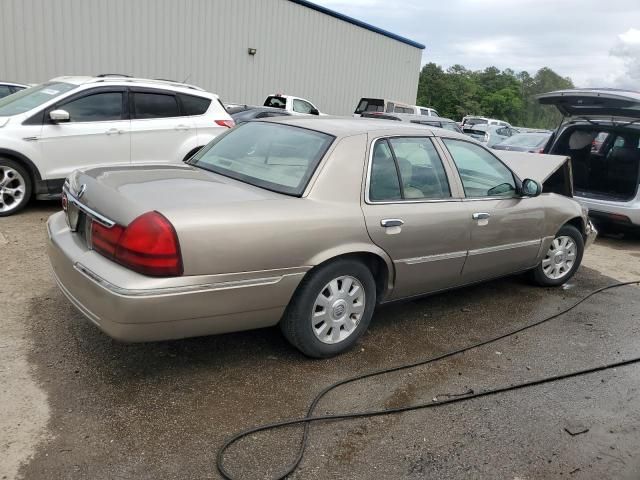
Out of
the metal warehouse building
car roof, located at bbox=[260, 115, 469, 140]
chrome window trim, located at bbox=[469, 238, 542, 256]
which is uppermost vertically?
the metal warehouse building

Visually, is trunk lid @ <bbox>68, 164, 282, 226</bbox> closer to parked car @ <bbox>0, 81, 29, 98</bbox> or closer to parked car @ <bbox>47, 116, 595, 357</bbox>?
parked car @ <bbox>47, 116, 595, 357</bbox>

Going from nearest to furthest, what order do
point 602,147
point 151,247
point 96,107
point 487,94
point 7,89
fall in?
point 151,247, point 96,107, point 602,147, point 7,89, point 487,94

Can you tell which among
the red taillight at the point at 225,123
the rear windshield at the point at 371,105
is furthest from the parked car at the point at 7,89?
the rear windshield at the point at 371,105

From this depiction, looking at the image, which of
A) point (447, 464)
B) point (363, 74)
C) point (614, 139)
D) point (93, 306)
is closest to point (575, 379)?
point (447, 464)

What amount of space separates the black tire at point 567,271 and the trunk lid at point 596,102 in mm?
1958

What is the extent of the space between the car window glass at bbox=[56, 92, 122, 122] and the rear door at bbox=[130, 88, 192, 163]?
0.20 meters

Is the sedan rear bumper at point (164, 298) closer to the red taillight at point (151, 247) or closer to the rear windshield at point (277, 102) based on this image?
the red taillight at point (151, 247)

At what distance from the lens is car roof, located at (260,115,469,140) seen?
12.8 ft

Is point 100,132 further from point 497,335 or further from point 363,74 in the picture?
point 363,74

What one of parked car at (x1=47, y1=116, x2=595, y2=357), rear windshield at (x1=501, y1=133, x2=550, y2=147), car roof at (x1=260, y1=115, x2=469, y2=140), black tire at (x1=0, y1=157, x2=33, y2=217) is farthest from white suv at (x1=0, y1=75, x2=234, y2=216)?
rear windshield at (x1=501, y1=133, x2=550, y2=147)

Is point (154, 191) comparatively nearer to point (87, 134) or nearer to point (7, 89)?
point (87, 134)

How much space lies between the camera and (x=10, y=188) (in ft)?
21.0

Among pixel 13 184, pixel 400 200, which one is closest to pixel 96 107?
pixel 13 184

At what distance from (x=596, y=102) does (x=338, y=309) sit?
5.09 metres
